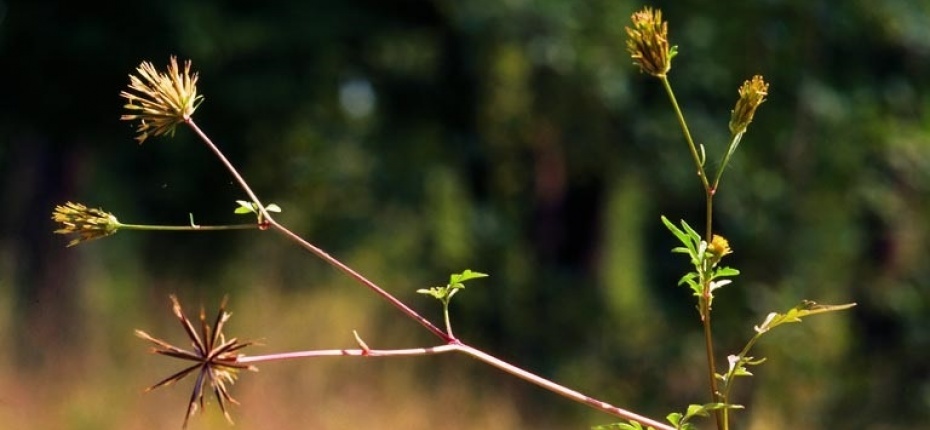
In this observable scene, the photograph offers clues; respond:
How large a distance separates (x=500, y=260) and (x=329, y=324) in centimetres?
170

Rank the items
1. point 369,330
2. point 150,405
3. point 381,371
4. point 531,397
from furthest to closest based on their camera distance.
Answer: point 531,397 → point 369,330 → point 381,371 → point 150,405

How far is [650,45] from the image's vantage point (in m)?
0.60

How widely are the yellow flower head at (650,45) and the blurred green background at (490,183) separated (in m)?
3.37

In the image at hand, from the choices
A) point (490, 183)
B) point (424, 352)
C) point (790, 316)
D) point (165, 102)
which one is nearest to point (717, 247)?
point (790, 316)

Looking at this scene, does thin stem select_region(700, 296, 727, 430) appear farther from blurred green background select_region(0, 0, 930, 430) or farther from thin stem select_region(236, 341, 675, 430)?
blurred green background select_region(0, 0, 930, 430)

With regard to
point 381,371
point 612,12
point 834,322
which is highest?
point 612,12

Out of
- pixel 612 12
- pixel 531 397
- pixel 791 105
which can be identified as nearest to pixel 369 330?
pixel 531 397

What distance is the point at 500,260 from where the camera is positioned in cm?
581

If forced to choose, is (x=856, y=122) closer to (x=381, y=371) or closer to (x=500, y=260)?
(x=500, y=260)

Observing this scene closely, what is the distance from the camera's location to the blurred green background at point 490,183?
4566 millimetres

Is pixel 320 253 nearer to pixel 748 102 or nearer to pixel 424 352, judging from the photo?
pixel 424 352

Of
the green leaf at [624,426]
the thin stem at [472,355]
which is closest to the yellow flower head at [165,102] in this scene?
the thin stem at [472,355]

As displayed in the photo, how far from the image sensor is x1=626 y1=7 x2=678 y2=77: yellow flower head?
59cm

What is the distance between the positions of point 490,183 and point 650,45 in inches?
215
